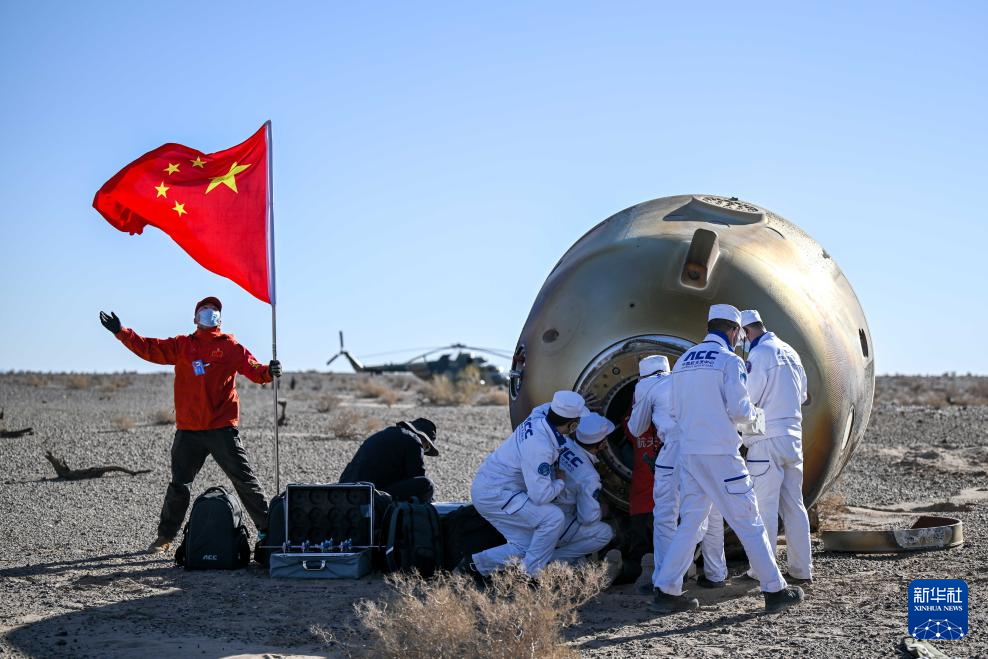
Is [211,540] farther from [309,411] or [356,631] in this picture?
[309,411]

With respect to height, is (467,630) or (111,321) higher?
(111,321)

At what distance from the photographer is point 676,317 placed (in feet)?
28.3

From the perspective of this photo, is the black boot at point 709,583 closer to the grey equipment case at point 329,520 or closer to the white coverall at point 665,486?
the white coverall at point 665,486

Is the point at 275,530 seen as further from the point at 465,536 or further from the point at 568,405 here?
the point at 568,405

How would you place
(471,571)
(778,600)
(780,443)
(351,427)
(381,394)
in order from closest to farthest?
(778,600) < (780,443) < (471,571) < (351,427) < (381,394)

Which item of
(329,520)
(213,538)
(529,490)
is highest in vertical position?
(529,490)

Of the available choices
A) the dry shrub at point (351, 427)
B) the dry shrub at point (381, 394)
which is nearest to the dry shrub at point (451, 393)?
the dry shrub at point (381, 394)

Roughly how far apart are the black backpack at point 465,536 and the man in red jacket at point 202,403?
1.97 metres

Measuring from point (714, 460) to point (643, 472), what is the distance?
1.16m

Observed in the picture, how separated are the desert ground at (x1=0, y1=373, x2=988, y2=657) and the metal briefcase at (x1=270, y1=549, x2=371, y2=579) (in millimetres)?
125

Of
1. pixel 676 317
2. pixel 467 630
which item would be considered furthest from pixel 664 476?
pixel 467 630

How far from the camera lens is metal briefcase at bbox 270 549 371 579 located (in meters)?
9.05

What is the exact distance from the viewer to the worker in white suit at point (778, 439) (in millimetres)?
8172

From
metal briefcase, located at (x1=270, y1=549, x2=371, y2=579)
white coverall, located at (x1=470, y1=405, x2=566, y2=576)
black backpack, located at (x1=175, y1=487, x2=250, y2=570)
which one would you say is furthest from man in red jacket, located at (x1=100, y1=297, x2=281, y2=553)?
white coverall, located at (x1=470, y1=405, x2=566, y2=576)
